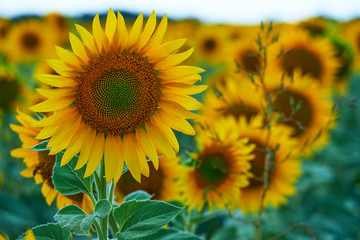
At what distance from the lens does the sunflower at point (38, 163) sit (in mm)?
1080

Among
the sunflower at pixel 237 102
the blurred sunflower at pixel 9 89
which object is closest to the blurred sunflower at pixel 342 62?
the sunflower at pixel 237 102

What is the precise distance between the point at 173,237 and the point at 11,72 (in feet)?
7.77

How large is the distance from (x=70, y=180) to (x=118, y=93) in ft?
0.77

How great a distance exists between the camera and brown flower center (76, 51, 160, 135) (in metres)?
0.95

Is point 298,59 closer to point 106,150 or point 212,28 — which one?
point 106,150

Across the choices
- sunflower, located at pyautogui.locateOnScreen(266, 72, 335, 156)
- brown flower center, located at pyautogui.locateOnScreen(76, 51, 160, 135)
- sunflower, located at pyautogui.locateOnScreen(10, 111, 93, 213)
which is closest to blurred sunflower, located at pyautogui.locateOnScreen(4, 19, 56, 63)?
sunflower, located at pyautogui.locateOnScreen(266, 72, 335, 156)

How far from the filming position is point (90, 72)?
0.94 meters

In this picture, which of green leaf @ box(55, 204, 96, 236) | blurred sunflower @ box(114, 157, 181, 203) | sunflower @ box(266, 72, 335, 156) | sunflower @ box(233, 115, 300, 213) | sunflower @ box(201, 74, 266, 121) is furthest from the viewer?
sunflower @ box(266, 72, 335, 156)

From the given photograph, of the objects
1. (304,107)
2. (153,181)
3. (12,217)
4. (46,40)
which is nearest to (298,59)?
(304,107)

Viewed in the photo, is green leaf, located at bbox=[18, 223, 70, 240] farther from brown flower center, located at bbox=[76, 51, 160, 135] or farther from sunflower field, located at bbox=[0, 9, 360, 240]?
brown flower center, located at bbox=[76, 51, 160, 135]

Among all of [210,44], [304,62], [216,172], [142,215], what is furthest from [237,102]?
[210,44]

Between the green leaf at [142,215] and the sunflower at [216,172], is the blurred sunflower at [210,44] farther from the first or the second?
the green leaf at [142,215]

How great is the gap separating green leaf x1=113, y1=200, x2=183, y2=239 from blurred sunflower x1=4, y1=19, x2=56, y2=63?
15.5ft

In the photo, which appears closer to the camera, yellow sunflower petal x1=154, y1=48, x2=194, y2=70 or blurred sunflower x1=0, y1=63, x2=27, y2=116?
yellow sunflower petal x1=154, y1=48, x2=194, y2=70
